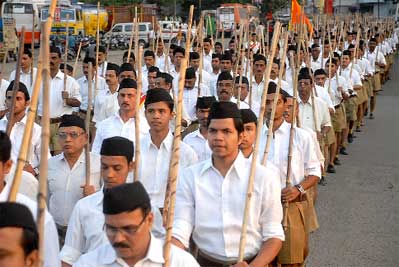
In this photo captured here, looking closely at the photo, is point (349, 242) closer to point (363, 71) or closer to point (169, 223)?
point (169, 223)

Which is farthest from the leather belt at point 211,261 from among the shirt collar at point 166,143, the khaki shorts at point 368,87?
the khaki shorts at point 368,87

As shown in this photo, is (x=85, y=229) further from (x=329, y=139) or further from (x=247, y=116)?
(x=329, y=139)

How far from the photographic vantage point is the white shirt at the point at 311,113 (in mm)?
7426

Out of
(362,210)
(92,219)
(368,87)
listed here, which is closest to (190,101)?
(362,210)

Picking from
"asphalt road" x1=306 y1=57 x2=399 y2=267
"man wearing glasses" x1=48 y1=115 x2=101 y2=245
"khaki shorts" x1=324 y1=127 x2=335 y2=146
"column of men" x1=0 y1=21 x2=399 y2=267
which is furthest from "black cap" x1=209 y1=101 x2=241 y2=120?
"khaki shorts" x1=324 y1=127 x2=335 y2=146

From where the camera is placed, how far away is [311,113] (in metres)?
7.48

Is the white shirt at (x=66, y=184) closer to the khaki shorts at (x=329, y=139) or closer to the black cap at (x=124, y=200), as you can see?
the black cap at (x=124, y=200)

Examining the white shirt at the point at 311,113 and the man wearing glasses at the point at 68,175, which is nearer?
the man wearing glasses at the point at 68,175

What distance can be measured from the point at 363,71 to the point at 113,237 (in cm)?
1059

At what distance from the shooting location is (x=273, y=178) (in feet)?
11.6

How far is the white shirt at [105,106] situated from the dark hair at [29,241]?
16.2 ft

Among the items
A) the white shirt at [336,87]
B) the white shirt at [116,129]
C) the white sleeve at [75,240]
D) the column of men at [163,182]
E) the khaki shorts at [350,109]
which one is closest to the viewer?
the column of men at [163,182]

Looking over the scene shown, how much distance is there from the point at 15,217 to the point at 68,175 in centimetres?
212

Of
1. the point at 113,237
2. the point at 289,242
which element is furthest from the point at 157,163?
the point at 113,237
